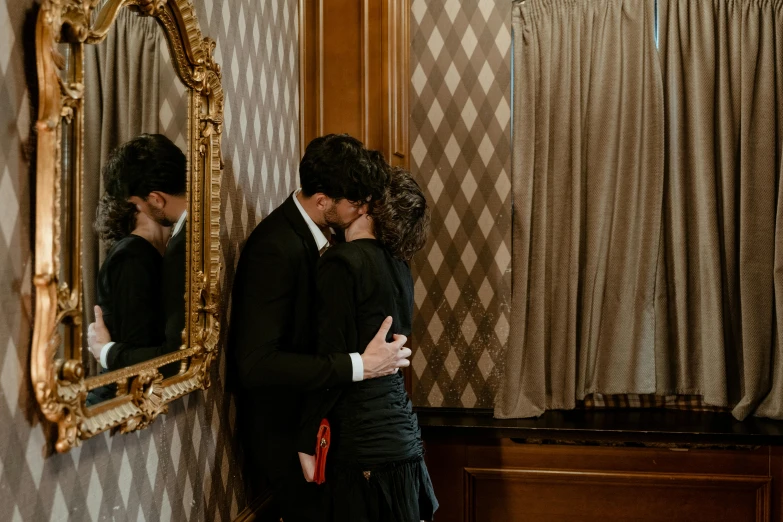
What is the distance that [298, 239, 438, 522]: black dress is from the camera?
1.85 metres

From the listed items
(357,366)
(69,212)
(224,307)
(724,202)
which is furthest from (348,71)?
(69,212)

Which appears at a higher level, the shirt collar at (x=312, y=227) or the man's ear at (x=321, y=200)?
the man's ear at (x=321, y=200)

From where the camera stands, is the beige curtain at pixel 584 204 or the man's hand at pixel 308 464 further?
the beige curtain at pixel 584 204

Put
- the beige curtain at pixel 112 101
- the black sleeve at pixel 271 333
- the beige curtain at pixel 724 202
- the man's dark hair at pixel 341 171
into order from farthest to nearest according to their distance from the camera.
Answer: the beige curtain at pixel 724 202, the man's dark hair at pixel 341 171, the black sleeve at pixel 271 333, the beige curtain at pixel 112 101

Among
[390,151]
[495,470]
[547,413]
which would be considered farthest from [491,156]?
[495,470]

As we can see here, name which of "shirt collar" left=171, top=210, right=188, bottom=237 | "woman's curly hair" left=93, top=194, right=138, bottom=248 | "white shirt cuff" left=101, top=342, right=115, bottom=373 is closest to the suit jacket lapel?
"shirt collar" left=171, top=210, right=188, bottom=237

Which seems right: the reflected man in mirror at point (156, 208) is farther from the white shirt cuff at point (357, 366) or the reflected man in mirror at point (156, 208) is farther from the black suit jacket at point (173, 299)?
the white shirt cuff at point (357, 366)

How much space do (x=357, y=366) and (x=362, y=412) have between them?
0.44 ft

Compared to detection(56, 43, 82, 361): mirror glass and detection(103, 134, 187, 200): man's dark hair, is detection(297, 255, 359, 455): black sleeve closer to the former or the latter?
detection(103, 134, 187, 200): man's dark hair

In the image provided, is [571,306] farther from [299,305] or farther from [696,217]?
[299,305]

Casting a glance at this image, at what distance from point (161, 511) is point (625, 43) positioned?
2.35 m

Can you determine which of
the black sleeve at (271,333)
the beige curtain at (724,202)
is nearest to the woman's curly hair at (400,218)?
the black sleeve at (271,333)

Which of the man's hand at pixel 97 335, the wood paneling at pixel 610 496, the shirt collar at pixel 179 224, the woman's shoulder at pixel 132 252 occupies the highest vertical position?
the shirt collar at pixel 179 224

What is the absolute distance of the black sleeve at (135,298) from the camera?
4.17ft
